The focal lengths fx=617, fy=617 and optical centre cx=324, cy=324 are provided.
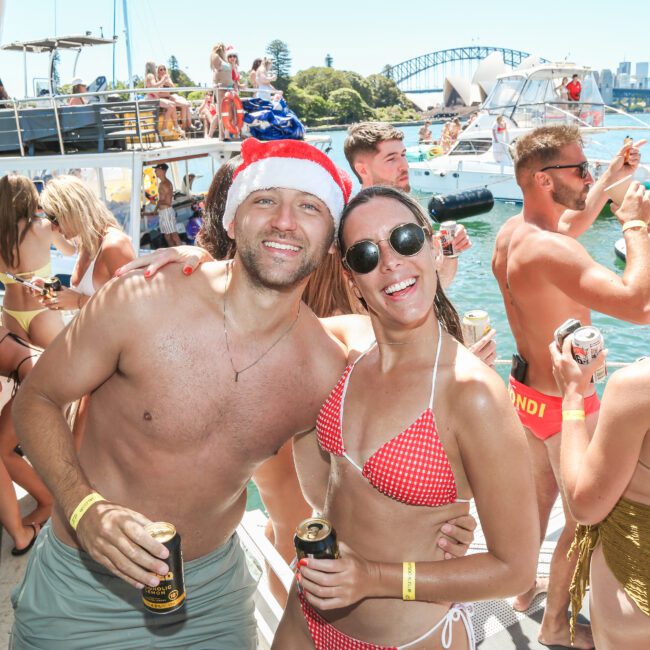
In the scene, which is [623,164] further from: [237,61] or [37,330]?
[237,61]

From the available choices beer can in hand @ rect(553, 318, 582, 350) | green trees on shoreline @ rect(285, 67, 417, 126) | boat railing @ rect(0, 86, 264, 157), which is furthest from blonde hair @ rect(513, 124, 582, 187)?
green trees on shoreline @ rect(285, 67, 417, 126)

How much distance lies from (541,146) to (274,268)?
1986mm

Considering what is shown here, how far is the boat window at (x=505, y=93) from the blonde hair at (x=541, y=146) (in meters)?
24.6

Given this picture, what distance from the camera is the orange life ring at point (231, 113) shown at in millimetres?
9086

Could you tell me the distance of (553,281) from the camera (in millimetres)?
3018

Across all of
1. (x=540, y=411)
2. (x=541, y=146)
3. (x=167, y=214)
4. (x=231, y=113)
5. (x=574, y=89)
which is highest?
(x=574, y=89)

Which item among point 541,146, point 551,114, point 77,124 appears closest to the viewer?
point 541,146

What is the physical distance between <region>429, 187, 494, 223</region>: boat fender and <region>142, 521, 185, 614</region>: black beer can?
5672 millimetres

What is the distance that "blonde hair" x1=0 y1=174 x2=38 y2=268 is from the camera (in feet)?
14.1

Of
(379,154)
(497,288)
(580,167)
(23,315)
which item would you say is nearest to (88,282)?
(23,315)

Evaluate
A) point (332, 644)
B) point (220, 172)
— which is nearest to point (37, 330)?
point (220, 172)

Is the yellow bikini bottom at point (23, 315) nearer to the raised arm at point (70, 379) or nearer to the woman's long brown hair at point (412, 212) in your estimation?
the raised arm at point (70, 379)

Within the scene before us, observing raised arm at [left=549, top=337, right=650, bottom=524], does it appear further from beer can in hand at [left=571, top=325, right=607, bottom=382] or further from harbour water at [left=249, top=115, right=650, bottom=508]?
harbour water at [left=249, top=115, right=650, bottom=508]

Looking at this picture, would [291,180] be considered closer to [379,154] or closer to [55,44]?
[379,154]
